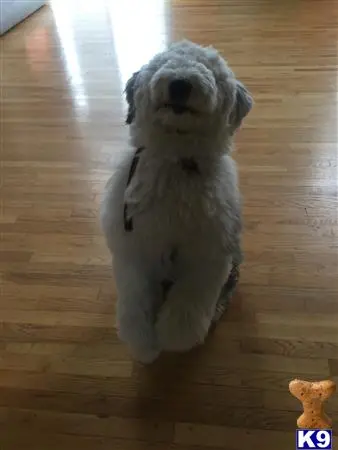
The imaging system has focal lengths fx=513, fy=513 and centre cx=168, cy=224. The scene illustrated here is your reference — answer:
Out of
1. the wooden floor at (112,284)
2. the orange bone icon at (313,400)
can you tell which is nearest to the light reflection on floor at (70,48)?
the wooden floor at (112,284)

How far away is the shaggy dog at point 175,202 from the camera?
1.10 meters

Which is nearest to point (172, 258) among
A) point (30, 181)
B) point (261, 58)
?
point (30, 181)

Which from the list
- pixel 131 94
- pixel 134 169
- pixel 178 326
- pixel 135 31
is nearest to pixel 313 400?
pixel 178 326

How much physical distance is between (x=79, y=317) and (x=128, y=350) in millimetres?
198

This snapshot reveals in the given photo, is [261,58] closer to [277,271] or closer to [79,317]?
[277,271]

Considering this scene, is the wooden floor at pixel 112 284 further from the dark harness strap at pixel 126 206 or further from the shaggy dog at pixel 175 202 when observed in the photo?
the dark harness strap at pixel 126 206

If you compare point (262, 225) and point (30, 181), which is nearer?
point (262, 225)

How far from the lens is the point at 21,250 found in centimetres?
174

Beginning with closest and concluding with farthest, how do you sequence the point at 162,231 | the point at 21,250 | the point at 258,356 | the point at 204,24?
the point at 162,231
the point at 258,356
the point at 21,250
the point at 204,24

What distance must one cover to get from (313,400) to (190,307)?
0.35 metres

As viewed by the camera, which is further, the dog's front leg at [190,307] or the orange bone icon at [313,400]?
the dog's front leg at [190,307]

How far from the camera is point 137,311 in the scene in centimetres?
127

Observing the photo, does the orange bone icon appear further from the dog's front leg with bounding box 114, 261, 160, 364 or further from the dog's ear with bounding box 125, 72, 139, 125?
the dog's ear with bounding box 125, 72, 139, 125

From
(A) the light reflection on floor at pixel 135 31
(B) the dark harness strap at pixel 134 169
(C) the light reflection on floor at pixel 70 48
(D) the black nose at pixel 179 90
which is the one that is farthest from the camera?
(A) the light reflection on floor at pixel 135 31
